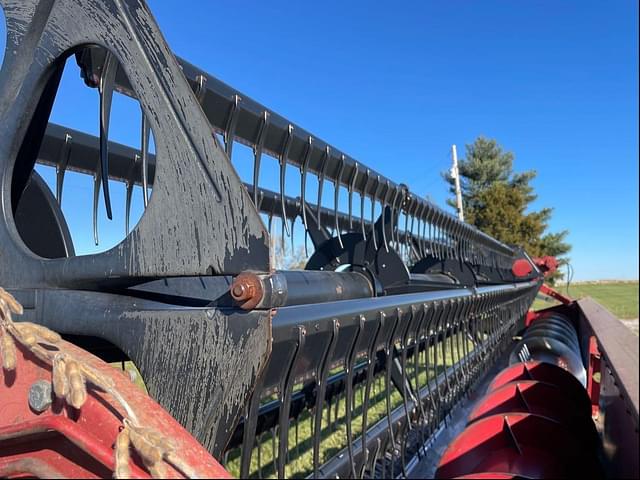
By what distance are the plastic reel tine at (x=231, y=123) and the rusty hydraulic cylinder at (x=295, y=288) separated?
0.47 meters

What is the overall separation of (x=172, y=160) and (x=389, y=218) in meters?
2.15

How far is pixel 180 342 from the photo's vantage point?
969 mm

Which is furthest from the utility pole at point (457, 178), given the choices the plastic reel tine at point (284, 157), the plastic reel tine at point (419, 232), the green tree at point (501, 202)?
the plastic reel tine at point (284, 157)

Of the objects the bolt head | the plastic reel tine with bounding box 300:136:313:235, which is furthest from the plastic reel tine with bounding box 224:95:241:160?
the bolt head

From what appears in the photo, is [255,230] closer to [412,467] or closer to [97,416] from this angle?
[97,416]

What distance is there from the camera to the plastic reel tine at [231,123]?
1.69 meters

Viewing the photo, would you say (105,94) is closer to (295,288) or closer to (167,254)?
(167,254)

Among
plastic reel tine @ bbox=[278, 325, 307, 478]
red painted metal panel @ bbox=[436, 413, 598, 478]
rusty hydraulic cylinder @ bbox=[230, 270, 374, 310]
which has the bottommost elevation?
red painted metal panel @ bbox=[436, 413, 598, 478]

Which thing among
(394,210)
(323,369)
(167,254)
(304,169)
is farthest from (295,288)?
(167,254)

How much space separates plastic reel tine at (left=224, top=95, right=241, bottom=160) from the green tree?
22.7 metres

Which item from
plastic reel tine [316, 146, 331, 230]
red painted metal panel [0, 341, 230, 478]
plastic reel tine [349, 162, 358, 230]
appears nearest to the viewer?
red painted metal panel [0, 341, 230, 478]

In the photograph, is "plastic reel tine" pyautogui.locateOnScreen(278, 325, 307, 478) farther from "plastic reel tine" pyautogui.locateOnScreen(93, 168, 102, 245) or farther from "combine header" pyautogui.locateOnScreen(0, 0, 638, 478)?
"plastic reel tine" pyautogui.locateOnScreen(93, 168, 102, 245)

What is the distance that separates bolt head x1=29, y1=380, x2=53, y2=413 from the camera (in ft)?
2.73

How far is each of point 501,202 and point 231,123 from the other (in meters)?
25.8
